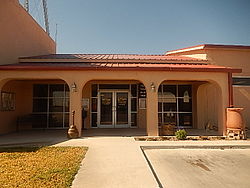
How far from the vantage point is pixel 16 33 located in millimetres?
12305

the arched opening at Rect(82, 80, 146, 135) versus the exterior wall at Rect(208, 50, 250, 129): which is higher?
the exterior wall at Rect(208, 50, 250, 129)

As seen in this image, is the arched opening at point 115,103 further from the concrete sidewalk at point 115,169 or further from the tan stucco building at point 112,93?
the concrete sidewalk at point 115,169

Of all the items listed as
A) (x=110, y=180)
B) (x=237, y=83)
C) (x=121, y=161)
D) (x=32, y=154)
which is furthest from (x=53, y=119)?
(x=237, y=83)

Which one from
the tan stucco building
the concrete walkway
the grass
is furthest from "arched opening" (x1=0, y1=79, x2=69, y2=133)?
the grass

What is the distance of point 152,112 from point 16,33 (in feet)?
32.2

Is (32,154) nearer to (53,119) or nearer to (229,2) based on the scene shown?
(53,119)

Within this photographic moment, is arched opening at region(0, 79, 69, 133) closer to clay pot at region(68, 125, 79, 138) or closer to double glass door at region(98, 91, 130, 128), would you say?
double glass door at region(98, 91, 130, 128)

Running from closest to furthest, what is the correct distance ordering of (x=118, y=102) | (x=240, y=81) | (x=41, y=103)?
(x=240, y=81) < (x=41, y=103) < (x=118, y=102)

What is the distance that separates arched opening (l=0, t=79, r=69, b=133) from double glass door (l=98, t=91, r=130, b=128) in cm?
255

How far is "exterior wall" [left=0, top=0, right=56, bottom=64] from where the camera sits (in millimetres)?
10961

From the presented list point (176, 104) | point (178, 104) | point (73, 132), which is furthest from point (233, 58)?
point (73, 132)

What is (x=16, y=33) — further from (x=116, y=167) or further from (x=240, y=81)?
(x=240, y=81)

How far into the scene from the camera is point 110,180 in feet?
14.4

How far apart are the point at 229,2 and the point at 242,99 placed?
6599 millimetres
